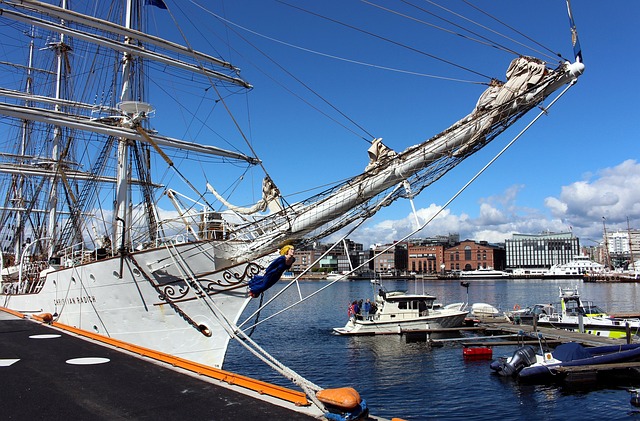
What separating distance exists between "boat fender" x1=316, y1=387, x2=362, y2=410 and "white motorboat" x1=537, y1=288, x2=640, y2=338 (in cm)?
2690

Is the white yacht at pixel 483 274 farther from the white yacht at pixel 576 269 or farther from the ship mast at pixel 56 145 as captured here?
the ship mast at pixel 56 145

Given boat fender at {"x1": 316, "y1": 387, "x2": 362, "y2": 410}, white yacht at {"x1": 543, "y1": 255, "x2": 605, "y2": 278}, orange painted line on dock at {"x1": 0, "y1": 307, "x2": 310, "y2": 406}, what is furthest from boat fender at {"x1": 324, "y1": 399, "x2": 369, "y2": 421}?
white yacht at {"x1": 543, "y1": 255, "x2": 605, "y2": 278}

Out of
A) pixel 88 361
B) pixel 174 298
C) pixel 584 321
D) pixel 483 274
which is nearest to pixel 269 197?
pixel 174 298

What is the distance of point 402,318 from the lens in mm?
35906

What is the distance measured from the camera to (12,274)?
35.9 m

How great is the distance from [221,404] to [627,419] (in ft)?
47.0

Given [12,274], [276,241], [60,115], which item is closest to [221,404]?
[276,241]

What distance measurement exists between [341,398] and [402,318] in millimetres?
29670

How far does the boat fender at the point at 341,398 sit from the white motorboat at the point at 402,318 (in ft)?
92.8

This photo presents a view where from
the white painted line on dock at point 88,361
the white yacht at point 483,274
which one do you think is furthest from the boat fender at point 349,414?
the white yacht at point 483,274

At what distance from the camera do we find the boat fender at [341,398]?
23.1ft

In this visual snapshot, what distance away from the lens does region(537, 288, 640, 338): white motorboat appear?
29797mm

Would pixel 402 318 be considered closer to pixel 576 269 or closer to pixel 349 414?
pixel 349 414

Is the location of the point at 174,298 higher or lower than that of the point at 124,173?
lower
